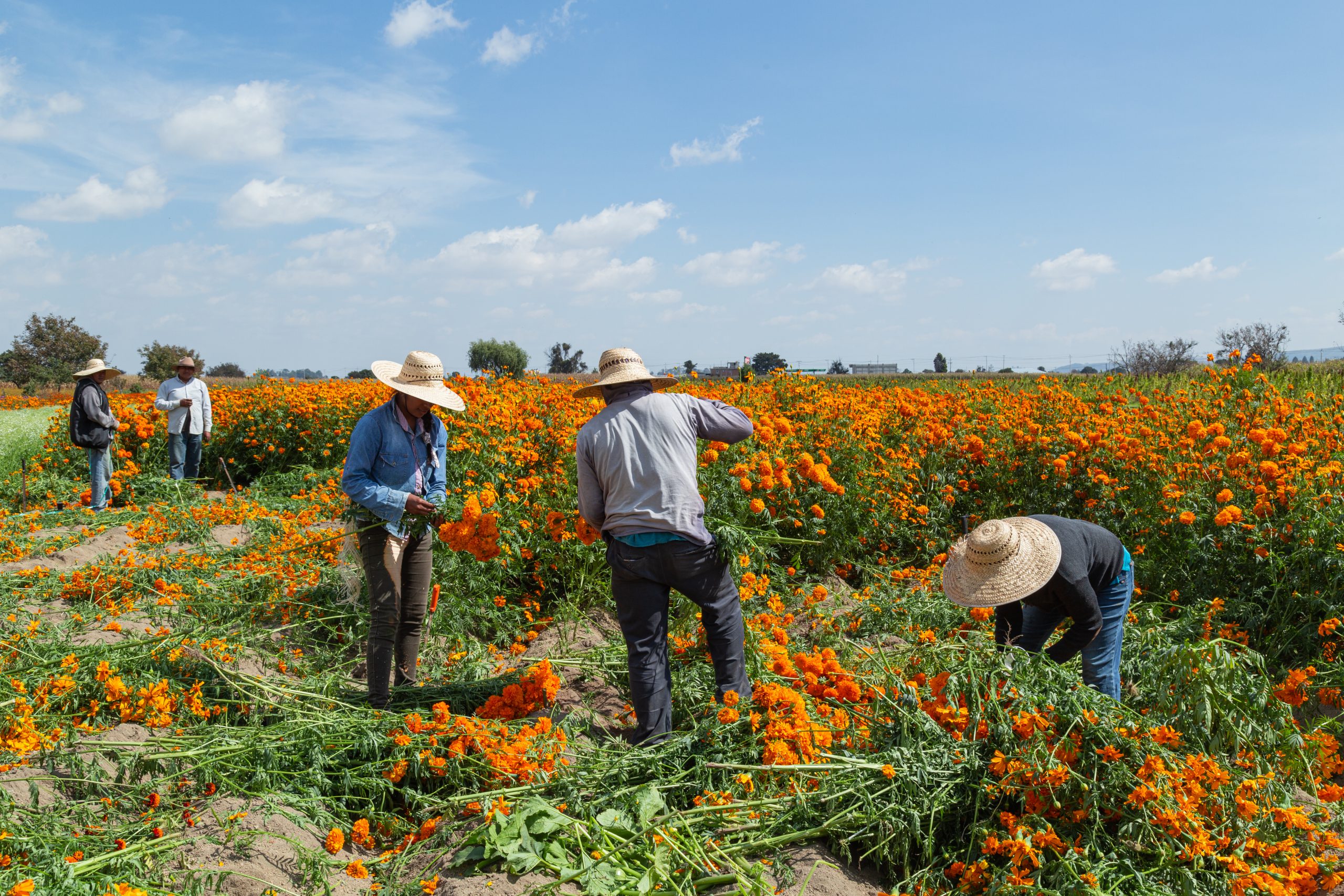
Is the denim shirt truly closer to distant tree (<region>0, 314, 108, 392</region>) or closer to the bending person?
the bending person

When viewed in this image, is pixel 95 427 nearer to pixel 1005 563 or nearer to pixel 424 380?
pixel 424 380

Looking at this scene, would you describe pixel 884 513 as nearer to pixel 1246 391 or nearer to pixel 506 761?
pixel 1246 391

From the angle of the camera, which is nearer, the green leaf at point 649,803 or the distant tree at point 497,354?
the green leaf at point 649,803

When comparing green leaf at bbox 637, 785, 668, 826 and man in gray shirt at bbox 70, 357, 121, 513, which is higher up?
man in gray shirt at bbox 70, 357, 121, 513

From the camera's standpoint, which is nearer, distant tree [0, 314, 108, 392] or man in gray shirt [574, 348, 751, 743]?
man in gray shirt [574, 348, 751, 743]

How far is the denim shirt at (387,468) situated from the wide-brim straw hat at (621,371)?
2.89 ft

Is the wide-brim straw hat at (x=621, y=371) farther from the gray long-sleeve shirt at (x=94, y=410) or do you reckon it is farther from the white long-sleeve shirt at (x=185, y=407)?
the white long-sleeve shirt at (x=185, y=407)

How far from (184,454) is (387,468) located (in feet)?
25.7

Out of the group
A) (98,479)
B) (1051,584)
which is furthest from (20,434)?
(1051,584)

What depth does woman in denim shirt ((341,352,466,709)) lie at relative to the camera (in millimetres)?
3660

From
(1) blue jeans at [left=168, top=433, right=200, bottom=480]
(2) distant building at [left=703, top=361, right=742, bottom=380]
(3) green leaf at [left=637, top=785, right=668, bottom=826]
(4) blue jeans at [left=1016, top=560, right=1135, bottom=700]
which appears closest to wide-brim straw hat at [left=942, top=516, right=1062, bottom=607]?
(4) blue jeans at [left=1016, top=560, right=1135, bottom=700]

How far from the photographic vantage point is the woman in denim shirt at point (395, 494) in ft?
12.0

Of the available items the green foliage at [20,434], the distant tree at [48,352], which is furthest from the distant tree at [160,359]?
the green foliage at [20,434]

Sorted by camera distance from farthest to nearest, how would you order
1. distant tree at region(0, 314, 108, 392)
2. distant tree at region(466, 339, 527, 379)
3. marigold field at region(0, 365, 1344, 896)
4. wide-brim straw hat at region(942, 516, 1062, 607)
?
distant tree at region(466, 339, 527, 379) → distant tree at region(0, 314, 108, 392) → wide-brim straw hat at region(942, 516, 1062, 607) → marigold field at region(0, 365, 1344, 896)
